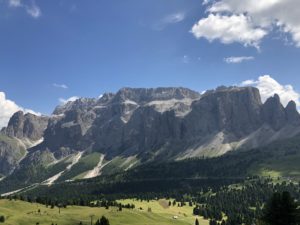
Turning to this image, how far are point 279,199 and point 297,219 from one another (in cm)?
236

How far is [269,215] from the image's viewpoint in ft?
137

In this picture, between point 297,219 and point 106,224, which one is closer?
point 297,219

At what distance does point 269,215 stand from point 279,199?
1.80 metres

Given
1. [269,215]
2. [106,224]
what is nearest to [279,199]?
[269,215]

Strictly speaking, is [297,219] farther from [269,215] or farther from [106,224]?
[106,224]

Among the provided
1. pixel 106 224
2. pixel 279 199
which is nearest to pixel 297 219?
pixel 279 199

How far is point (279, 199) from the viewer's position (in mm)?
41438

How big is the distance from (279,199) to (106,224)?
26445mm

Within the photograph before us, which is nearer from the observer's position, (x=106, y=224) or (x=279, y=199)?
(x=279, y=199)

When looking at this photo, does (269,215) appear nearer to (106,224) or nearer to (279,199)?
(279,199)

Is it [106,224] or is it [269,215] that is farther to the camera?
[106,224]

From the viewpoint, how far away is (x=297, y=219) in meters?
40.2

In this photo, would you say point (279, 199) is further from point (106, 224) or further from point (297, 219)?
point (106, 224)
